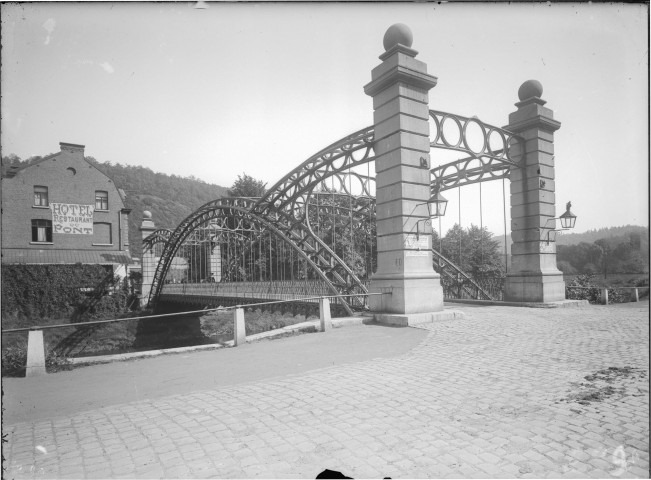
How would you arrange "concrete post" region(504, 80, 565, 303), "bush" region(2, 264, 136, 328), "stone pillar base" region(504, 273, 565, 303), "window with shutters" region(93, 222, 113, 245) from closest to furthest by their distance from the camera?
"stone pillar base" region(504, 273, 565, 303), "concrete post" region(504, 80, 565, 303), "bush" region(2, 264, 136, 328), "window with shutters" region(93, 222, 113, 245)

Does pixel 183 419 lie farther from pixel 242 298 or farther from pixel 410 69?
pixel 242 298

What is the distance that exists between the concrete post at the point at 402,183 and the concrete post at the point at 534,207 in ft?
14.9

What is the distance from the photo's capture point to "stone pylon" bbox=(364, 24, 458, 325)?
9109mm

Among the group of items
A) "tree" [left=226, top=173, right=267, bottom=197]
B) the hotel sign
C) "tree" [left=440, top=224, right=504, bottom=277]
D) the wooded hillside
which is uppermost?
the wooded hillside

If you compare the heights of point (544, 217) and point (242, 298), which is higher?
point (544, 217)

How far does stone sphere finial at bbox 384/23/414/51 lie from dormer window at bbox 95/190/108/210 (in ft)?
89.1

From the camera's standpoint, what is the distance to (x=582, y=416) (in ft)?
11.2

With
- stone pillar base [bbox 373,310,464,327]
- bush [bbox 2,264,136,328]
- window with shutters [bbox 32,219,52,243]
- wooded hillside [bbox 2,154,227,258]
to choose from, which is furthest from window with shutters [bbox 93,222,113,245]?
wooded hillside [bbox 2,154,227,258]

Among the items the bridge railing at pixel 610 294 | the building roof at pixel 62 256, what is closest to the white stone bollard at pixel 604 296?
the bridge railing at pixel 610 294

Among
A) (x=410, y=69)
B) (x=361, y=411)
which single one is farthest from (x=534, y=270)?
(x=361, y=411)

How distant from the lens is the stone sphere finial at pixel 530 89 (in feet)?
40.9

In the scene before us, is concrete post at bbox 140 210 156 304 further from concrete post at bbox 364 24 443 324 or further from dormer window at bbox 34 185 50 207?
concrete post at bbox 364 24 443 324

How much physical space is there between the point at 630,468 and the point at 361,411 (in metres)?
2.07

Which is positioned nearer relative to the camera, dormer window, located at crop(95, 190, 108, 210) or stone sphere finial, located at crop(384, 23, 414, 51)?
stone sphere finial, located at crop(384, 23, 414, 51)
